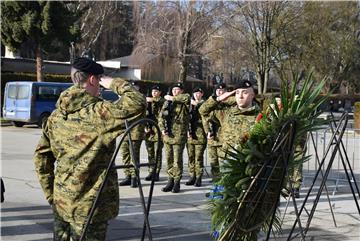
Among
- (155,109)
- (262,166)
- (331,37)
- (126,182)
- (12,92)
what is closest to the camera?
(262,166)

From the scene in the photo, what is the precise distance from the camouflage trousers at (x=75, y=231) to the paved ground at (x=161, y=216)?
1.59m

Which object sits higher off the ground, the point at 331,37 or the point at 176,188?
the point at 331,37

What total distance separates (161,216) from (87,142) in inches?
167

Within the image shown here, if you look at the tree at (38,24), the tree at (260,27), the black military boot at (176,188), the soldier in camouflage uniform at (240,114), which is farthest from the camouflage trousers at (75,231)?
the tree at (260,27)

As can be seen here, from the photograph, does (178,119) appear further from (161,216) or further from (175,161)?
(161,216)

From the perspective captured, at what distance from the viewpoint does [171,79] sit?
137ft

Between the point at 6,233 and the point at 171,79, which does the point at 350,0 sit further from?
the point at 6,233

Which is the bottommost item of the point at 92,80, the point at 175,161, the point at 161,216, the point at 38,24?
the point at 161,216

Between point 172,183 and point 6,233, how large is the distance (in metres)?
3.60

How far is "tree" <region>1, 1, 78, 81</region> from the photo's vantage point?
93.2ft

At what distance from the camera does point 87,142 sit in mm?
3488

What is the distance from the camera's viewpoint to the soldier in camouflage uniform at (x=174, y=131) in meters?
9.42

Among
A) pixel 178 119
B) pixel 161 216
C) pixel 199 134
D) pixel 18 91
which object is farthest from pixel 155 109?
pixel 18 91

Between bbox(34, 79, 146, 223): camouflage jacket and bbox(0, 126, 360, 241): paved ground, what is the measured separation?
1688mm
